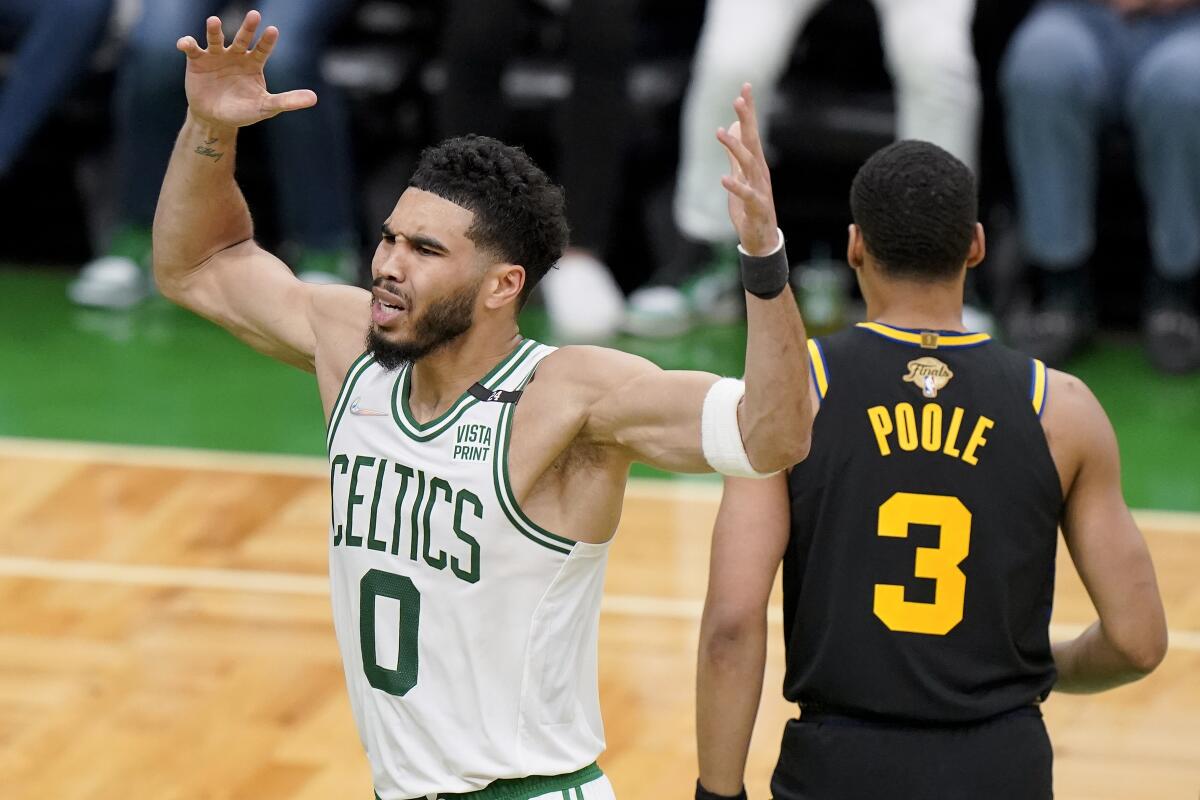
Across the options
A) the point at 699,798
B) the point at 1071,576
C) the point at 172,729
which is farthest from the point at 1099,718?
the point at 172,729

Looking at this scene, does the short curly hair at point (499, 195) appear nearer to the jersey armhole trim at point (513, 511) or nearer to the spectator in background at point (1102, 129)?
the jersey armhole trim at point (513, 511)

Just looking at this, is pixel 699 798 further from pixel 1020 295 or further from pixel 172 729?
pixel 1020 295

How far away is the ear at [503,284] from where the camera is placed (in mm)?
3047

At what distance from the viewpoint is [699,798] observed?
10.6 feet

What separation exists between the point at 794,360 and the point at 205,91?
124 cm

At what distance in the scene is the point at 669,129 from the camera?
8.16m

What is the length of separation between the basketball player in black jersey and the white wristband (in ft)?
1.24

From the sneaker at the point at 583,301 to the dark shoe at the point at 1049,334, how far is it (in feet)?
5.06

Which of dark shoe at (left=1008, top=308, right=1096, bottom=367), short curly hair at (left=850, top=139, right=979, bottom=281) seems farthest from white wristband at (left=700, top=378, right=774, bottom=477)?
dark shoe at (left=1008, top=308, right=1096, bottom=367)

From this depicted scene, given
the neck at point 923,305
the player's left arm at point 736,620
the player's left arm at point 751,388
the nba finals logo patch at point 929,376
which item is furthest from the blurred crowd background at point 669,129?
the player's left arm at point 751,388

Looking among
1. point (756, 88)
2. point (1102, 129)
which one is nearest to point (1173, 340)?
point (1102, 129)

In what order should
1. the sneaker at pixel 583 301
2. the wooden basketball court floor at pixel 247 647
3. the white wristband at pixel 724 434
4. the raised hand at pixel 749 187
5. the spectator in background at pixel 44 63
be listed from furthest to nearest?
the spectator in background at pixel 44 63
the sneaker at pixel 583 301
the wooden basketball court floor at pixel 247 647
the white wristband at pixel 724 434
the raised hand at pixel 749 187

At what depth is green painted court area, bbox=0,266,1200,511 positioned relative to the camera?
259 inches

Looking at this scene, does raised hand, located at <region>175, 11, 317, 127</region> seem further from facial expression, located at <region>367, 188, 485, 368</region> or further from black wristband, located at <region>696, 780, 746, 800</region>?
black wristband, located at <region>696, 780, 746, 800</region>
